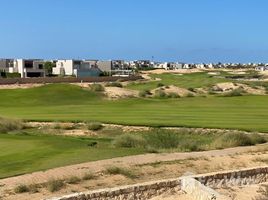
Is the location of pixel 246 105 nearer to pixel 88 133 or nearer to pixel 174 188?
pixel 88 133

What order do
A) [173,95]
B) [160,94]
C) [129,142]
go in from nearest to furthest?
[129,142], [173,95], [160,94]

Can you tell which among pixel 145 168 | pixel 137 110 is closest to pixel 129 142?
pixel 145 168

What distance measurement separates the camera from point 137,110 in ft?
155

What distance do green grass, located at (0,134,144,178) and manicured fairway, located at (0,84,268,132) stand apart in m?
11.3

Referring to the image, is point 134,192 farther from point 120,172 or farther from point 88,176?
point 120,172

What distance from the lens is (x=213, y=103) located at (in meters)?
54.4

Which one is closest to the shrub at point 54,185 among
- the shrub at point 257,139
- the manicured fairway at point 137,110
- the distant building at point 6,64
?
the shrub at point 257,139

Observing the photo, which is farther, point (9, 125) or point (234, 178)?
point (9, 125)

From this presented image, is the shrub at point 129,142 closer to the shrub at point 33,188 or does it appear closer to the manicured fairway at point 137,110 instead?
the manicured fairway at point 137,110

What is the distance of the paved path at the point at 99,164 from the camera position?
16891 millimetres

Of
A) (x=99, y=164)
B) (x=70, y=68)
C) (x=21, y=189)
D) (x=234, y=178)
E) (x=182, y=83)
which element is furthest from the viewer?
(x=70, y=68)

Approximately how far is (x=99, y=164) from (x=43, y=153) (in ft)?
10.3

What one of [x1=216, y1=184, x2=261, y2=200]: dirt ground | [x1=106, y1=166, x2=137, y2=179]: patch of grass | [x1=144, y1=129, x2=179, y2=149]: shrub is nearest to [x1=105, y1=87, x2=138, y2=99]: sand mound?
[x1=144, y1=129, x2=179, y2=149]: shrub

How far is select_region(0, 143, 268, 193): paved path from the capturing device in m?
16.9
